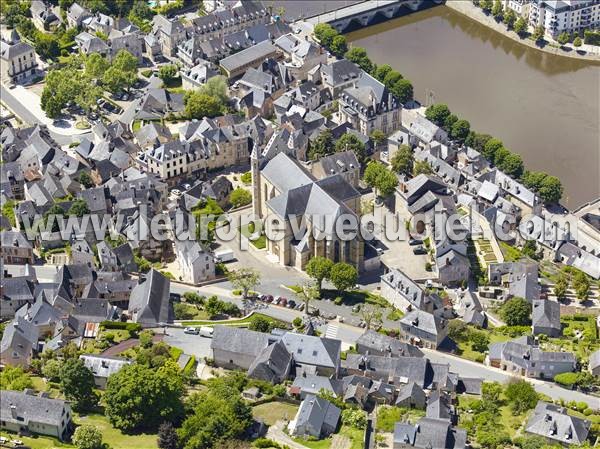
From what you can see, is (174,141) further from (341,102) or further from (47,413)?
(47,413)

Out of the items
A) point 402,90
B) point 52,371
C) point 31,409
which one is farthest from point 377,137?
point 31,409

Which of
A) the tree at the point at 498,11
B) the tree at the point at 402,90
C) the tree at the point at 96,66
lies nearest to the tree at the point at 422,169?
the tree at the point at 402,90

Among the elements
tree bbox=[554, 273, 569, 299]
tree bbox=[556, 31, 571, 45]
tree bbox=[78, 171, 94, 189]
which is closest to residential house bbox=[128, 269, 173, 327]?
tree bbox=[78, 171, 94, 189]

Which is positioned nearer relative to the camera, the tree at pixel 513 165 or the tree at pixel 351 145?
the tree at pixel 513 165

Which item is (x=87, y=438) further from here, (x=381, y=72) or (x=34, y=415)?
(x=381, y=72)

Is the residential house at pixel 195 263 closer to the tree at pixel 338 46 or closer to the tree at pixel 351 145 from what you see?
the tree at pixel 351 145

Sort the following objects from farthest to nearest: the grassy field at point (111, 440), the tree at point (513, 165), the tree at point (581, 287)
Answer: the tree at point (513, 165) → the tree at point (581, 287) → the grassy field at point (111, 440)
